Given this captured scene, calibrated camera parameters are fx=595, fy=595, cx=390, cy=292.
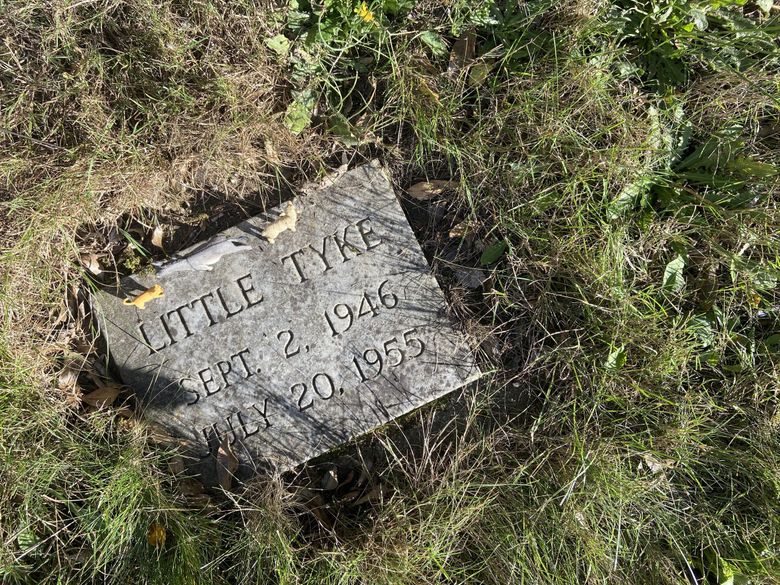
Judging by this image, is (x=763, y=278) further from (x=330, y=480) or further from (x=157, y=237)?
(x=157, y=237)

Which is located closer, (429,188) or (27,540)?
(27,540)

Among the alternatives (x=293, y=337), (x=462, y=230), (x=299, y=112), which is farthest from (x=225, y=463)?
Answer: (x=299, y=112)

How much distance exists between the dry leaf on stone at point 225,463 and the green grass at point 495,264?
110 mm

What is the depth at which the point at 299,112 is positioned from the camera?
8.55 ft

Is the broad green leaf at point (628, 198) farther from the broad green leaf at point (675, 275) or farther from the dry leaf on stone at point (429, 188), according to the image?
the dry leaf on stone at point (429, 188)

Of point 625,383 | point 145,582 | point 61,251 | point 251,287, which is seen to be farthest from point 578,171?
point 145,582

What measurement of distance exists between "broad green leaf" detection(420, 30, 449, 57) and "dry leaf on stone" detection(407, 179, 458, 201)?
57 centimetres

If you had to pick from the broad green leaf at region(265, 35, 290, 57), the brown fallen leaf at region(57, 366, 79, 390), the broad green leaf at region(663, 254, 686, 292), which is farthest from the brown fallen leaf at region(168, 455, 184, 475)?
the broad green leaf at region(663, 254, 686, 292)

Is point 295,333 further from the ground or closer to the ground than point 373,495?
further from the ground

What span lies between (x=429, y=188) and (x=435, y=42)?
2.08 ft

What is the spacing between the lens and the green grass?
2.49 meters

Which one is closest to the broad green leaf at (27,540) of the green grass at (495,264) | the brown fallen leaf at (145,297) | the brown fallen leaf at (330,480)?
the green grass at (495,264)

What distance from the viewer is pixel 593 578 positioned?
2.45m

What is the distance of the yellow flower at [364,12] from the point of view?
2.47m
